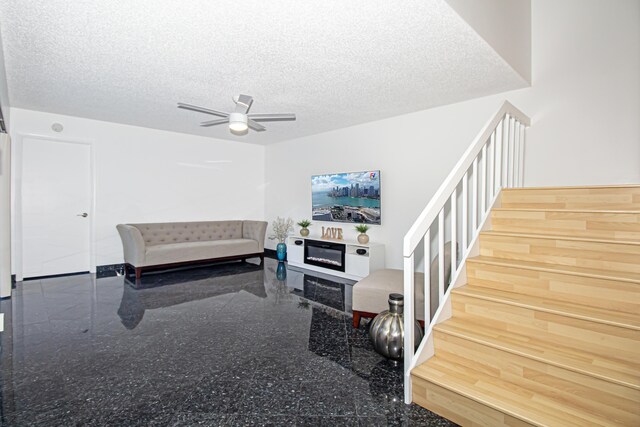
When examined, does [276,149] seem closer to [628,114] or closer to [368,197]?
[368,197]

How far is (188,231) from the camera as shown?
600 centimetres

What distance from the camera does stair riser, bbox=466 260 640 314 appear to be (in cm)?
180

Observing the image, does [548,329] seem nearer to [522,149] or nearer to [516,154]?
[516,154]

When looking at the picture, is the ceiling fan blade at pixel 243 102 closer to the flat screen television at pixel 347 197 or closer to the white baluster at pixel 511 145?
the flat screen television at pixel 347 197

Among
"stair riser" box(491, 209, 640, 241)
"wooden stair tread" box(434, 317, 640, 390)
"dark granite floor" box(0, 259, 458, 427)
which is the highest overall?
"stair riser" box(491, 209, 640, 241)

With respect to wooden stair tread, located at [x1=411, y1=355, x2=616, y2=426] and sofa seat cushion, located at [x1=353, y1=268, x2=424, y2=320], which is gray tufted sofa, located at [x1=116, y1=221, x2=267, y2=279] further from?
wooden stair tread, located at [x1=411, y1=355, x2=616, y2=426]

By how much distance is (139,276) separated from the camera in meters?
4.82

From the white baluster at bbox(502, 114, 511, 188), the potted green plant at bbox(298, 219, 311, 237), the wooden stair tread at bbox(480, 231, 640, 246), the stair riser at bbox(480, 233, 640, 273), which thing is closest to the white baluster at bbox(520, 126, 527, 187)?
the white baluster at bbox(502, 114, 511, 188)

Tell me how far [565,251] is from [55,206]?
6.38 meters

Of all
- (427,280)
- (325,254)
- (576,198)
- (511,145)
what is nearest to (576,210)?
(576,198)

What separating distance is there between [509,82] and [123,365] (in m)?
4.50

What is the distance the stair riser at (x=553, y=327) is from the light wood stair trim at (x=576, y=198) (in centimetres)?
129

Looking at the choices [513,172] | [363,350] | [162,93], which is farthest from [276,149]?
[363,350]

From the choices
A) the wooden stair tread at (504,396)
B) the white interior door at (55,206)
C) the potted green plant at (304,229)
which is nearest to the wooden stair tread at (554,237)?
the wooden stair tread at (504,396)
